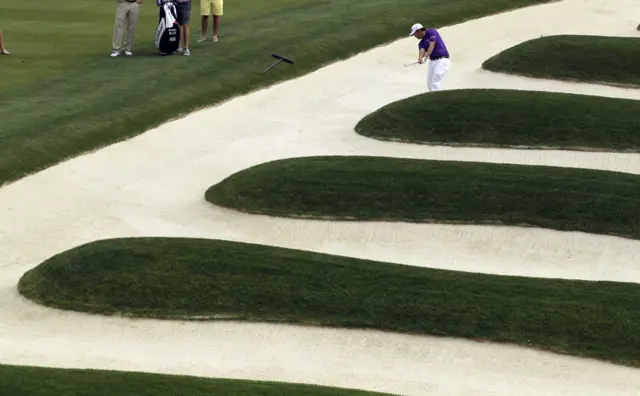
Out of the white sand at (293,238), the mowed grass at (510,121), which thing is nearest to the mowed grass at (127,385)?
the white sand at (293,238)

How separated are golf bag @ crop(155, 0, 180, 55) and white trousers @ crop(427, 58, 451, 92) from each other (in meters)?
6.90

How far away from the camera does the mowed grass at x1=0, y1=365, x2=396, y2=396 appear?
14641mm

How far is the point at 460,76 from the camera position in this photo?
104ft

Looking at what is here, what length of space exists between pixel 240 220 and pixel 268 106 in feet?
23.7

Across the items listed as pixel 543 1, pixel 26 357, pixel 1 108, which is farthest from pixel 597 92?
pixel 26 357

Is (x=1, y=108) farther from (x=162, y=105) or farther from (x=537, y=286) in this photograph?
(x=537, y=286)

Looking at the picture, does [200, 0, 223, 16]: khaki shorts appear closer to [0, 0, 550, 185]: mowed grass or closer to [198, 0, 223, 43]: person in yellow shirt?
[198, 0, 223, 43]: person in yellow shirt

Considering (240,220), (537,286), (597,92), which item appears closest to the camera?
(537,286)

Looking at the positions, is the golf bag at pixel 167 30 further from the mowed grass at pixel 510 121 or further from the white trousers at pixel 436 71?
the white trousers at pixel 436 71

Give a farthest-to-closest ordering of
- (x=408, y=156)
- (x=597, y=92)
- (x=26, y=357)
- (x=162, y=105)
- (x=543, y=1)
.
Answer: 1. (x=543, y=1)
2. (x=597, y=92)
3. (x=162, y=105)
4. (x=408, y=156)
5. (x=26, y=357)

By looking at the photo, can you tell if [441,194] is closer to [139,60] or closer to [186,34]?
[186,34]

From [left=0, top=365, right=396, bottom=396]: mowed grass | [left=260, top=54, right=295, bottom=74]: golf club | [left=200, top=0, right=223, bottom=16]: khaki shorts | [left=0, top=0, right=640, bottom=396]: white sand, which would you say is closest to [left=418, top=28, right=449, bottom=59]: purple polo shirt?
[left=0, top=0, right=640, bottom=396]: white sand

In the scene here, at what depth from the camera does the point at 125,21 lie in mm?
32031

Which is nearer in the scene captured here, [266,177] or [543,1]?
[266,177]
